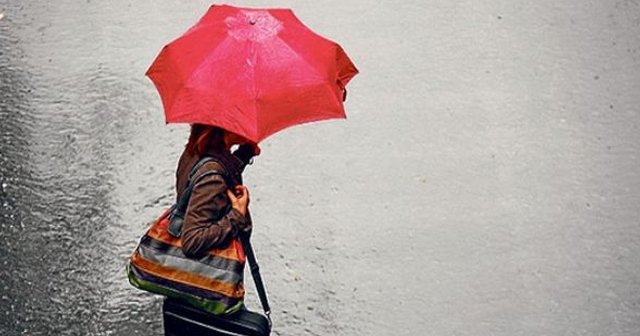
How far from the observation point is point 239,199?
13.4 ft

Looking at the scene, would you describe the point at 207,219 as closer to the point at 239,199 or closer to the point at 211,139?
the point at 239,199

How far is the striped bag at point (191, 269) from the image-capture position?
3.99m

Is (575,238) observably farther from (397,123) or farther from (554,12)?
(554,12)

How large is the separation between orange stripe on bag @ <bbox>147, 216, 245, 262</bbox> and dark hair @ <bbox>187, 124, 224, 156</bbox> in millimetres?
327

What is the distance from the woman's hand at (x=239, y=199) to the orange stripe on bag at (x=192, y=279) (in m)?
0.30

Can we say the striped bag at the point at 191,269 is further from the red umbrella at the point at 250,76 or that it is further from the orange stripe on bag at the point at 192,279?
the red umbrella at the point at 250,76

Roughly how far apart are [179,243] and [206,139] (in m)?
0.43

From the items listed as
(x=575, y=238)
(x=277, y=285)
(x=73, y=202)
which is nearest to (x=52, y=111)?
(x=73, y=202)

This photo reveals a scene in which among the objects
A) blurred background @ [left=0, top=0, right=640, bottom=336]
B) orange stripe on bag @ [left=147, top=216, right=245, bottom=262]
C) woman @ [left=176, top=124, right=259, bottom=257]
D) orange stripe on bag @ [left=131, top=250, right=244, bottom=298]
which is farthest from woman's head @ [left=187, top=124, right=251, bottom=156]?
blurred background @ [left=0, top=0, right=640, bottom=336]

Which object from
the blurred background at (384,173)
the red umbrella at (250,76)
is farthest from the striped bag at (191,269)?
the blurred background at (384,173)

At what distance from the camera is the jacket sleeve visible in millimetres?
3926

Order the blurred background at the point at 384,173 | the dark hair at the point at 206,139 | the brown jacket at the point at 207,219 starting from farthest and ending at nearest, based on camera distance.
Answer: the blurred background at the point at 384,173
the dark hair at the point at 206,139
the brown jacket at the point at 207,219

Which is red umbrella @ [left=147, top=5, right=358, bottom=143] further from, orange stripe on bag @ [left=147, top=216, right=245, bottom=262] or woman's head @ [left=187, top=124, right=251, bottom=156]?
orange stripe on bag @ [left=147, top=216, right=245, bottom=262]

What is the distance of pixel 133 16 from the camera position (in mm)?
7707
